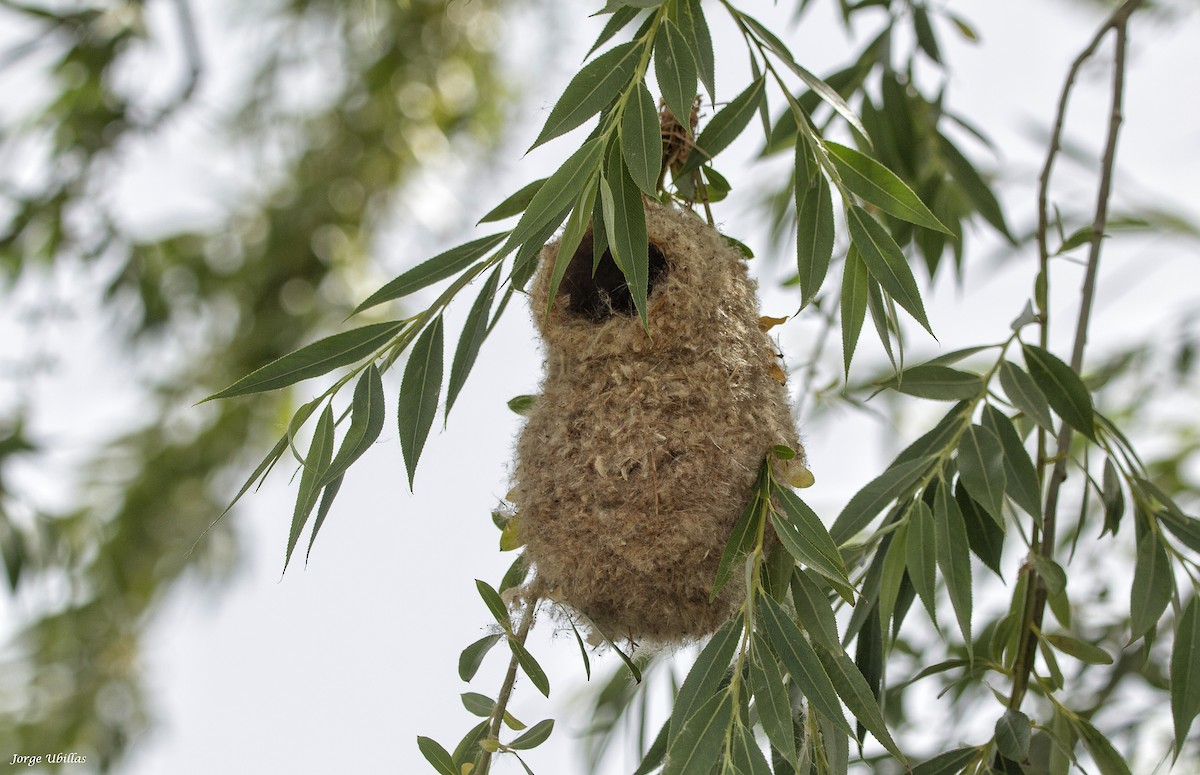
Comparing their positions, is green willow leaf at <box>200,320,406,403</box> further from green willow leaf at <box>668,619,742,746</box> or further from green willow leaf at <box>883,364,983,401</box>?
green willow leaf at <box>883,364,983,401</box>

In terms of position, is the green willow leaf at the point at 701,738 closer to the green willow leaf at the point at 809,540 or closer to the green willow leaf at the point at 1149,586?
the green willow leaf at the point at 809,540

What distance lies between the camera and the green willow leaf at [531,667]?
3.94 feet

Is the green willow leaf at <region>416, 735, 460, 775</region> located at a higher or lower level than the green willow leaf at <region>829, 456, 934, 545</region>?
lower

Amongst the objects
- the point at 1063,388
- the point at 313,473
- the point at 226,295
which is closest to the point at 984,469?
the point at 1063,388

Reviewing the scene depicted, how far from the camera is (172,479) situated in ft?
11.7

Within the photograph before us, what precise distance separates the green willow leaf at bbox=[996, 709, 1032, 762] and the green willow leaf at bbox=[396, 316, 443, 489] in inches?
27.2

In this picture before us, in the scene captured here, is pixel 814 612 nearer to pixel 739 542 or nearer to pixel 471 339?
pixel 739 542

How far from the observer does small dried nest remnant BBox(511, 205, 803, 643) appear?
1.15 meters

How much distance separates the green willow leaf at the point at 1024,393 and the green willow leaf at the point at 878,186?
0.35m

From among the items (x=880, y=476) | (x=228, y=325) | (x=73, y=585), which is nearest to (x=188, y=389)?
(x=228, y=325)

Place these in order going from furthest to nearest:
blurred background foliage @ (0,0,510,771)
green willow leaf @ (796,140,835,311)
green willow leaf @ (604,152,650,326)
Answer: blurred background foliage @ (0,0,510,771)
green willow leaf @ (796,140,835,311)
green willow leaf @ (604,152,650,326)

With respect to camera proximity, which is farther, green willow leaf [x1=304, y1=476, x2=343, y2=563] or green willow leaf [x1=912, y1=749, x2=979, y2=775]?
green willow leaf [x1=912, y1=749, x2=979, y2=775]

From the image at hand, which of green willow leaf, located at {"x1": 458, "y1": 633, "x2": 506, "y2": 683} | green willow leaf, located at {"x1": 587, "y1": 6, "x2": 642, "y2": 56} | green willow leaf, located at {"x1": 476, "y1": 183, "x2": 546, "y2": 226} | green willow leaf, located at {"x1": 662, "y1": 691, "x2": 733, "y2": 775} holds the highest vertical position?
green willow leaf, located at {"x1": 587, "y1": 6, "x2": 642, "y2": 56}

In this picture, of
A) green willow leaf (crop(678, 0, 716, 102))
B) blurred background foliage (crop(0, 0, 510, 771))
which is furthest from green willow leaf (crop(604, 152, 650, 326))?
blurred background foliage (crop(0, 0, 510, 771))
